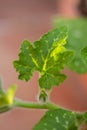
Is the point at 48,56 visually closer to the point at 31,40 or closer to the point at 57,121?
the point at 57,121

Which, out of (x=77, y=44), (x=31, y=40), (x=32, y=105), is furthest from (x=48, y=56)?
(x=31, y=40)

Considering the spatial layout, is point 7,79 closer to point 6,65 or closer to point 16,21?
point 6,65

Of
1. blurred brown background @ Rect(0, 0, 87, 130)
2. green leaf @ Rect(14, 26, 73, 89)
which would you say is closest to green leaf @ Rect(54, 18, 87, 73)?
green leaf @ Rect(14, 26, 73, 89)

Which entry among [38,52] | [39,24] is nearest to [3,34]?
[39,24]

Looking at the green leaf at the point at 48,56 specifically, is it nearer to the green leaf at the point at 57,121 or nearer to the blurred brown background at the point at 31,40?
the green leaf at the point at 57,121

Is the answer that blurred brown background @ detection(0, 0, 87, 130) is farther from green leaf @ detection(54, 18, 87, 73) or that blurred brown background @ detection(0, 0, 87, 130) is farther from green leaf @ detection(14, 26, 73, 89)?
green leaf @ detection(14, 26, 73, 89)

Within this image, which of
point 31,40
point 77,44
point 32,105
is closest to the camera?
point 32,105

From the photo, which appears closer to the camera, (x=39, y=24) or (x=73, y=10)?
(x=39, y=24)
